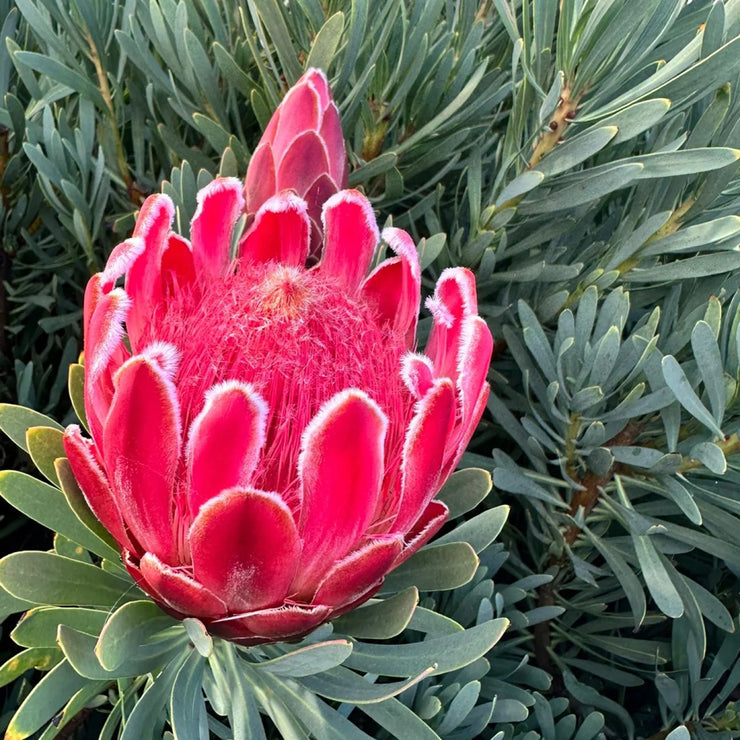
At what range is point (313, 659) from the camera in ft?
1.46

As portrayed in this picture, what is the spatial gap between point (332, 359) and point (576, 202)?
30 cm

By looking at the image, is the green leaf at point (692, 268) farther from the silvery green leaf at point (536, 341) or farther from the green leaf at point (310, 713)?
the green leaf at point (310, 713)

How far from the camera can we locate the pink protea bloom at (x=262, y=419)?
0.40 meters

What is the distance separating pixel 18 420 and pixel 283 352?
21 cm

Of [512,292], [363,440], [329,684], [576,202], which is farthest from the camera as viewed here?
[512,292]


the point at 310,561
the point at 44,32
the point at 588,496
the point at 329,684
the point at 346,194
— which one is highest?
the point at 44,32

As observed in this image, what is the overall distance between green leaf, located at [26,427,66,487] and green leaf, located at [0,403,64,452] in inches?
0.7

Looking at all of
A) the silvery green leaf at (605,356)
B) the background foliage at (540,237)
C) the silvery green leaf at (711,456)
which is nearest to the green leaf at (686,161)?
the background foliage at (540,237)

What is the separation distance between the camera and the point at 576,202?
669mm

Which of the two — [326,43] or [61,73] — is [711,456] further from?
[61,73]

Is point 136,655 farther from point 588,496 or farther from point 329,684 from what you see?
point 588,496

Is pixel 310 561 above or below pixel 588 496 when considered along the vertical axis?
above

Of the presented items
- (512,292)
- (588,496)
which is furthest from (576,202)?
Answer: (588,496)

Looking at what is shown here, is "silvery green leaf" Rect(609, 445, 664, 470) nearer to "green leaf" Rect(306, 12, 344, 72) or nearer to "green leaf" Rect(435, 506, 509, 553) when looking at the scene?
"green leaf" Rect(435, 506, 509, 553)
